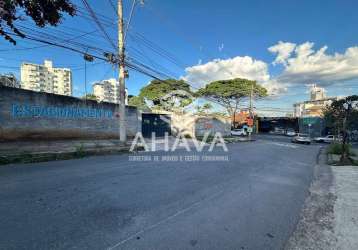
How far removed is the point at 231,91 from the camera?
43969 millimetres

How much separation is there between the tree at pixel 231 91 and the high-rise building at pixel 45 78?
24154mm

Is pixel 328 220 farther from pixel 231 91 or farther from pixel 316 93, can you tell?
pixel 316 93

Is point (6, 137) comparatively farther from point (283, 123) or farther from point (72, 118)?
point (283, 123)

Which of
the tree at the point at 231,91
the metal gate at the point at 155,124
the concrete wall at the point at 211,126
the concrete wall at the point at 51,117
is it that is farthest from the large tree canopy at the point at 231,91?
the concrete wall at the point at 51,117

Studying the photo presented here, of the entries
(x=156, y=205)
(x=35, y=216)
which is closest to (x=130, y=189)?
(x=156, y=205)

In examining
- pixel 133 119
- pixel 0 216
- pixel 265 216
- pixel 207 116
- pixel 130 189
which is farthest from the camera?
pixel 207 116

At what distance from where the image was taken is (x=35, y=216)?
3680 millimetres

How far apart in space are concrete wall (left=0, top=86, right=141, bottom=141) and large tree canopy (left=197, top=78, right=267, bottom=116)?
30.5 m

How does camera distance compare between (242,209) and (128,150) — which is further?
(128,150)

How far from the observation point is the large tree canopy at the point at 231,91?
4256 centimetres

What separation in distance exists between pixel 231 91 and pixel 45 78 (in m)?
31.2

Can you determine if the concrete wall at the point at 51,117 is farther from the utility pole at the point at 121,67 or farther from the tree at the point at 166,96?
the tree at the point at 166,96

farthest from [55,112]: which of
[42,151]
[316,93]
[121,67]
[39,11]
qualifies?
[316,93]

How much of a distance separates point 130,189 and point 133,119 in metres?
13.9
